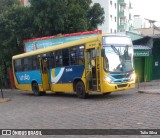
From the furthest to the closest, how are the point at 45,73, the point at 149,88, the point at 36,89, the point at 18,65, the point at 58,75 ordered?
the point at 18,65
the point at 36,89
the point at 45,73
the point at 149,88
the point at 58,75

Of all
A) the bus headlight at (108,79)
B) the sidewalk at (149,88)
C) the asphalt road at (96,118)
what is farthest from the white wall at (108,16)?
the asphalt road at (96,118)

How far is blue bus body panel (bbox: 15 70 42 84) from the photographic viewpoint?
21756 millimetres

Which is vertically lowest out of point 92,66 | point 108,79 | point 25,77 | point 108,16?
point 25,77

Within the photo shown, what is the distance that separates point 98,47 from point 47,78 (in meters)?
6.62

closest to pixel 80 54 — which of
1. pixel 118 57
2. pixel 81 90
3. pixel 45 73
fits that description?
pixel 81 90

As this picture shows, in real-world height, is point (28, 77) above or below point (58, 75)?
below

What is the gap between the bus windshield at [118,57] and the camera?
50.4 ft

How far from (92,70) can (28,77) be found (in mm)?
8609

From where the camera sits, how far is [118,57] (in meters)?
15.7

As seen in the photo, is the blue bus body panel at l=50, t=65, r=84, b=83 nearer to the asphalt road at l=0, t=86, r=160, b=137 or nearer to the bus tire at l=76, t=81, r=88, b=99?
the bus tire at l=76, t=81, r=88, b=99

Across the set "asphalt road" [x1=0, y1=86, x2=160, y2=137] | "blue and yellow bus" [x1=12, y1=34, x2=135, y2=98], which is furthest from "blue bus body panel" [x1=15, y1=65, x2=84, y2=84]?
"asphalt road" [x1=0, y1=86, x2=160, y2=137]

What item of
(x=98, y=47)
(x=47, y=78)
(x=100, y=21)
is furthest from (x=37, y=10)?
(x=98, y=47)

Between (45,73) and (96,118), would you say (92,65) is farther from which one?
(45,73)

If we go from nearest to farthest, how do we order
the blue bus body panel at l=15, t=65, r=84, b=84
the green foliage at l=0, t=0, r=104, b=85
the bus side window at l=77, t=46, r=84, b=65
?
the bus side window at l=77, t=46, r=84, b=65 < the blue bus body panel at l=15, t=65, r=84, b=84 < the green foliage at l=0, t=0, r=104, b=85
